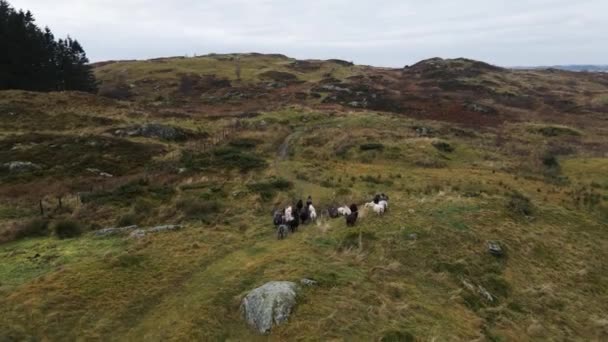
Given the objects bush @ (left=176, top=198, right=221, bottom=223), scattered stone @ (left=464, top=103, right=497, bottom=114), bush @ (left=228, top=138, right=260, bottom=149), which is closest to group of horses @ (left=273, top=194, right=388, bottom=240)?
bush @ (left=176, top=198, right=221, bottom=223)

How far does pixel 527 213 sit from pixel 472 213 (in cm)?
512

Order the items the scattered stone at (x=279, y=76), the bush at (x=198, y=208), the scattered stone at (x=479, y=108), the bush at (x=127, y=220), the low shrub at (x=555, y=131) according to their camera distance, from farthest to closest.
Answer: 1. the scattered stone at (x=279, y=76)
2. the scattered stone at (x=479, y=108)
3. the low shrub at (x=555, y=131)
4. the bush at (x=198, y=208)
5. the bush at (x=127, y=220)

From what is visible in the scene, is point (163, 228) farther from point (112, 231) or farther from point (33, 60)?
point (33, 60)

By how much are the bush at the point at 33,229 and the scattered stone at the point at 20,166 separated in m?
16.2

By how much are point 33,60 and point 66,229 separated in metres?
73.9

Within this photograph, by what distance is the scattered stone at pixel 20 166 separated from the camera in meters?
41.6

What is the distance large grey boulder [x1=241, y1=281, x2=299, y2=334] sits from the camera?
1705cm

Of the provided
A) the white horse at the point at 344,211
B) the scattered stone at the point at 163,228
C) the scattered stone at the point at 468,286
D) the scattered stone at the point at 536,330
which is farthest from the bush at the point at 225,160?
the scattered stone at the point at 536,330

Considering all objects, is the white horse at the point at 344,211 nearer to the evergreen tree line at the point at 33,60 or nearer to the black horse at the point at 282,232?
the black horse at the point at 282,232

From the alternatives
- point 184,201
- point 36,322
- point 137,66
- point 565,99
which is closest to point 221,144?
point 184,201

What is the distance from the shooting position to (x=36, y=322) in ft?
57.7

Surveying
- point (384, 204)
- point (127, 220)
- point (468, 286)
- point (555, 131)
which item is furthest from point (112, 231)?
point (555, 131)

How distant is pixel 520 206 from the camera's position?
107ft

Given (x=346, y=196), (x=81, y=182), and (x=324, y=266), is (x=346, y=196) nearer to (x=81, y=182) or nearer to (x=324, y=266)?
(x=324, y=266)
